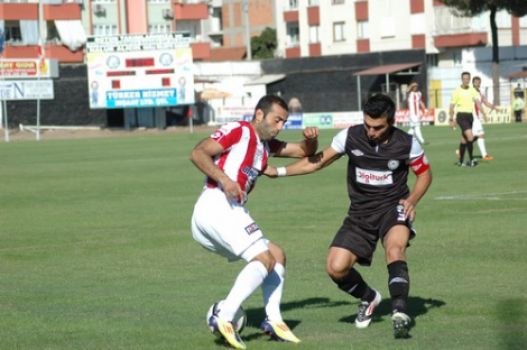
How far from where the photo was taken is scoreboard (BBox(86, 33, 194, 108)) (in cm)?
7462

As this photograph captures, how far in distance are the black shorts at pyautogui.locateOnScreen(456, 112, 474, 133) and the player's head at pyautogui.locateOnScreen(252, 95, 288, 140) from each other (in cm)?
2015

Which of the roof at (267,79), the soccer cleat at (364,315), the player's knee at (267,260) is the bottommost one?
the soccer cleat at (364,315)

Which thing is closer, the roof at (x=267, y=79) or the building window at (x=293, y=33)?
the roof at (x=267, y=79)

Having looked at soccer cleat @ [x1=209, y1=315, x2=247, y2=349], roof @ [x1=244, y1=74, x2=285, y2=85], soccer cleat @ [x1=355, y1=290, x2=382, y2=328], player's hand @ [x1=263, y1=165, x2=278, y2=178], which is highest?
roof @ [x1=244, y1=74, x2=285, y2=85]

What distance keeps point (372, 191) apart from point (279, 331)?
1.53 m

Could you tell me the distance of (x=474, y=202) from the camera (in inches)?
793

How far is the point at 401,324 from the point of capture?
8.73m

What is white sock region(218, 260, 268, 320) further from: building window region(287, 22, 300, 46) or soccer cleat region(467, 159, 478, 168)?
building window region(287, 22, 300, 46)

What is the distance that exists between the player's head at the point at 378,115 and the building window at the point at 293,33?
95156 mm

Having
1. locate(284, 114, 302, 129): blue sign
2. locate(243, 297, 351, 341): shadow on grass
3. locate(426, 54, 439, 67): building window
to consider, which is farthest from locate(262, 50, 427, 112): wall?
A: locate(243, 297, 351, 341): shadow on grass

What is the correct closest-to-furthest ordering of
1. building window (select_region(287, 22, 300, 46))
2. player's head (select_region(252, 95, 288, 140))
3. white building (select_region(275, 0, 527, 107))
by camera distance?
player's head (select_region(252, 95, 288, 140))
white building (select_region(275, 0, 527, 107))
building window (select_region(287, 22, 300, 46))

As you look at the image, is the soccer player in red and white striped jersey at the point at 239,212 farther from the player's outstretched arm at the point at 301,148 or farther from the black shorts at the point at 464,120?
the black shorts at the point at 464,120

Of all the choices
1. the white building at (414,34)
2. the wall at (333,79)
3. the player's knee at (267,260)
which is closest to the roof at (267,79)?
the wall at (333,79)

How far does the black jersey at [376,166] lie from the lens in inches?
377
